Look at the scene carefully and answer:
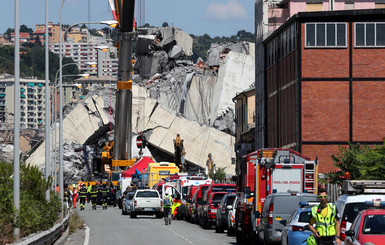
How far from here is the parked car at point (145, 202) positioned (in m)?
49.2

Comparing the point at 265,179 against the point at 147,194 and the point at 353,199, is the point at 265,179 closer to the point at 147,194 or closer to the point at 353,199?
the point at 353,199

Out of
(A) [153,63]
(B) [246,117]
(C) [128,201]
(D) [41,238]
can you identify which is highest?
(A) [153,63]

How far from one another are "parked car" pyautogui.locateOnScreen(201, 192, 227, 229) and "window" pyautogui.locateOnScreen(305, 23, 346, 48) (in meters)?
28.5

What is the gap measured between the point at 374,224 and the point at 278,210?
8425mm

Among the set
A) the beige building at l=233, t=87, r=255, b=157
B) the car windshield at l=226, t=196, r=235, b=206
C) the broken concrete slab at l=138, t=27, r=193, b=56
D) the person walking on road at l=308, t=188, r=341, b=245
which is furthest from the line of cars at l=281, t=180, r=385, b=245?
the broken concrete slab at l=138, t=27, r=193, b=56

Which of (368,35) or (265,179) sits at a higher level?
(368,35)

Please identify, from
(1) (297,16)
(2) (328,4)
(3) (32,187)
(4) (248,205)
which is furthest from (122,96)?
(4) (248,205)

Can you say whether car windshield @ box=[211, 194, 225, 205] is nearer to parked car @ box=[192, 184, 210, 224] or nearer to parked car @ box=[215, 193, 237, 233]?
parked car @ box=[215, 193, 237, 233]

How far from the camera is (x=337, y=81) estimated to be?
212ft

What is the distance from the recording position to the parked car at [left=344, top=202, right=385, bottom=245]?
1565 centimetres

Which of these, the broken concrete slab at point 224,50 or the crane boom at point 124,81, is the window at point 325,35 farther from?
the broken concrete slab at point 224,50

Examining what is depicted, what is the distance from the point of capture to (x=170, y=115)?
12688 centimetres

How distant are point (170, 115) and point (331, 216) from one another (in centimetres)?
10985

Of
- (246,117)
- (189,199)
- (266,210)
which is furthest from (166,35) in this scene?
(266,210)
